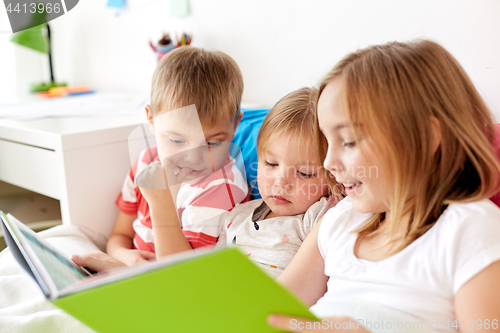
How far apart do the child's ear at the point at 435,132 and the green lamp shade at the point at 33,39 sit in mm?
1929

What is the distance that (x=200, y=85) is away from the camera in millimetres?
916

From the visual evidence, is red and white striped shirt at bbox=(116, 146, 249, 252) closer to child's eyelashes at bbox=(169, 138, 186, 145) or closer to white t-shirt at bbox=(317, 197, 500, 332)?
child's eyelashes at bbox=(169, 138, 186, 145)

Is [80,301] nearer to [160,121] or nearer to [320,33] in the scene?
[160,121]

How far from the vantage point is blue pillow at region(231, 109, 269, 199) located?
104cm

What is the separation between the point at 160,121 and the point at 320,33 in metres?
0.50

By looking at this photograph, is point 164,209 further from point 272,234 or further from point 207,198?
point 272,234

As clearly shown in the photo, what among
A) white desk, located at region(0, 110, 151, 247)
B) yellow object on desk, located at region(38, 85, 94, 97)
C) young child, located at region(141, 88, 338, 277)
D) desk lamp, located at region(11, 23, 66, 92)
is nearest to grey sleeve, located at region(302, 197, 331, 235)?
young child, located at region(141, 88, 338, 277)

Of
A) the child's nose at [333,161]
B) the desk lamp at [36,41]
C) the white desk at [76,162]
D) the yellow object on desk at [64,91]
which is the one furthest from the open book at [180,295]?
the desk lamp at [36,41]

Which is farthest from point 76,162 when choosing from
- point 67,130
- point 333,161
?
point 333,161

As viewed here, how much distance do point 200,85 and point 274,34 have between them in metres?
0.48

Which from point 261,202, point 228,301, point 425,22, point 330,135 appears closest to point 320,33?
point 425,22

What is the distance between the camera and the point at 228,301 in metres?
0.47

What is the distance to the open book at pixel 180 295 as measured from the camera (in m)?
0.42

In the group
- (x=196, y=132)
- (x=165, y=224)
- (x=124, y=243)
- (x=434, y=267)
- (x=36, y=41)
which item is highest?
(x=36, y=41)
